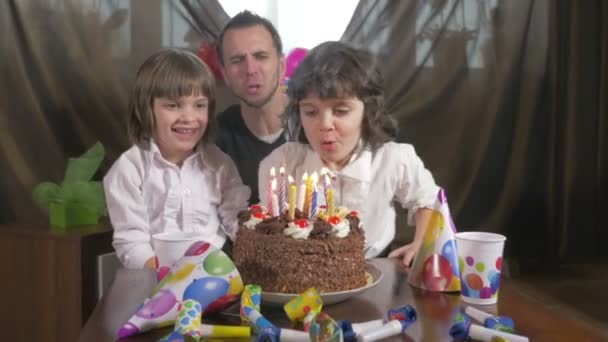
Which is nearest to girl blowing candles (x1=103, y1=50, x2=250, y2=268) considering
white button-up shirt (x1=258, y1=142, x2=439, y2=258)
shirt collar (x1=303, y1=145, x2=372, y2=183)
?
white button-up shirt (x1=258, y1=142, x2=439, y2=258)

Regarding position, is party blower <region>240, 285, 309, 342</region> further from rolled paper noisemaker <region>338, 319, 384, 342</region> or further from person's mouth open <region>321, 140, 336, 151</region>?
person's mouth open <region>321, 140, 336, 151</region>

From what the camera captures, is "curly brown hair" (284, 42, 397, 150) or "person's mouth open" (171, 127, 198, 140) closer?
"curly brown hair" (284, 42, 397, 150)

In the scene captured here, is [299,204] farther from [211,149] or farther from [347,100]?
[211,149]

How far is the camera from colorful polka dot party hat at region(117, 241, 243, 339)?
963 millimetres

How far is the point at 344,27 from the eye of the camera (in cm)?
268

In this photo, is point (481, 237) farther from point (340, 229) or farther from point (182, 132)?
point (182, 132)

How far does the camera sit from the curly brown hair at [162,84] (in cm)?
171

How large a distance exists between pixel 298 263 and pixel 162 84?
0.79 metres

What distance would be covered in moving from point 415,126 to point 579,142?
2.43ft

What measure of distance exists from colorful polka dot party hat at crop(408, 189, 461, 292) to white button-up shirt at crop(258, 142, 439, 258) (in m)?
0.45

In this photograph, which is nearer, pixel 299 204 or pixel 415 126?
pixel 299 204

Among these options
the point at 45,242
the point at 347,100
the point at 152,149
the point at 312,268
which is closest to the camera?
the point at 312,268

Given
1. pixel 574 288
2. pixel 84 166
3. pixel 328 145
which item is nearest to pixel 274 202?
pixel 328 145

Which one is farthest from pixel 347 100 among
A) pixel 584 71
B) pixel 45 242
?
pixel 584 71
